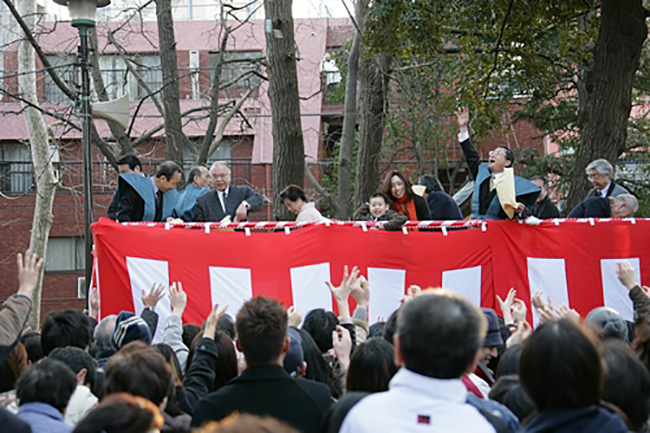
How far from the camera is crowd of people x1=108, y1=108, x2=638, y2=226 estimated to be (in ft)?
26.4

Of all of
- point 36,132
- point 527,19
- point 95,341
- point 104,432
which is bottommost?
point 95,341

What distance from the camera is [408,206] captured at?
8.46 m

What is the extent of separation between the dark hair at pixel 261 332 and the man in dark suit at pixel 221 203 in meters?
5.40

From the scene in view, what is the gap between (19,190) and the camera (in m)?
26.0

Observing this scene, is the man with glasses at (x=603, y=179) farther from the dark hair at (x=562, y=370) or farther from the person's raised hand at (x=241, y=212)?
the dark hair at (x=562, y=370)

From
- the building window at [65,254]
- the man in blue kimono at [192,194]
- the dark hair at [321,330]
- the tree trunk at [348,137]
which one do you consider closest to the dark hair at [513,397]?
the dark hair at [321,330]

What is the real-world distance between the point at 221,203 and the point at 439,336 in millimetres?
6623

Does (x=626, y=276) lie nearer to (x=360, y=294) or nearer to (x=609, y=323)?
(x=609, y=323)

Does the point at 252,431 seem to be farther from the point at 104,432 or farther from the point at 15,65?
the point at 15,65

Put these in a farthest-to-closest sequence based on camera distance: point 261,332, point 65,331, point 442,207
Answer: point 442,207 < point 65,331 < point 261,332

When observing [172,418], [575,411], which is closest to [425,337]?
[575,411]

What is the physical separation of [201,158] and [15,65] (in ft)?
46.3

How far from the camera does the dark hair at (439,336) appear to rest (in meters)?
2.40

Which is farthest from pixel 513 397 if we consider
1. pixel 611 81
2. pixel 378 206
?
pixel 611 81
